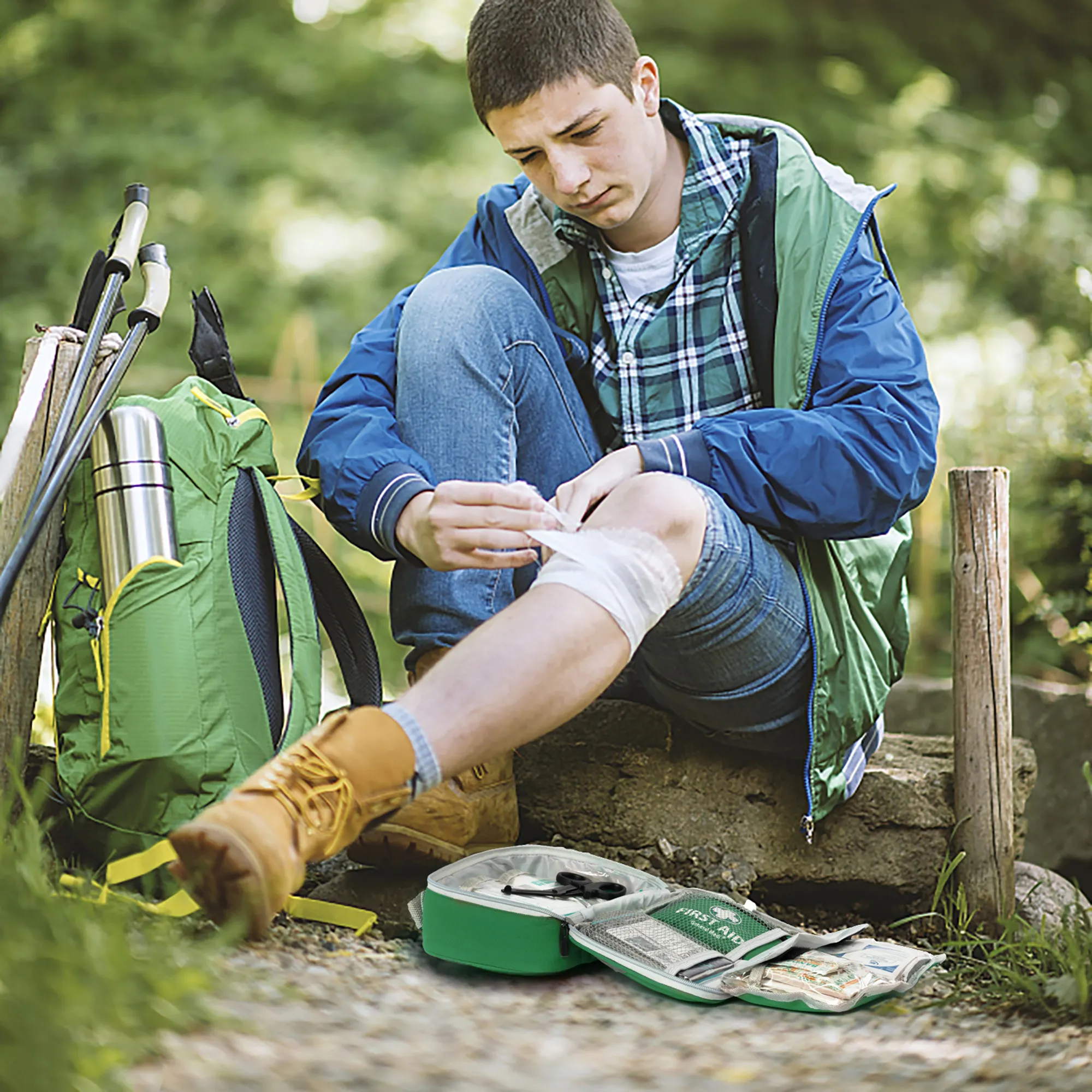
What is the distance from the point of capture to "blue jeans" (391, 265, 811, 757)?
1.72 m

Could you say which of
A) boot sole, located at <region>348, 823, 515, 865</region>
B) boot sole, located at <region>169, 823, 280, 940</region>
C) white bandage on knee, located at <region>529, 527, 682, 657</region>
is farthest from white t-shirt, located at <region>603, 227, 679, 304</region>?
boot sole, located at <region>169, 823, 280, 940</region>

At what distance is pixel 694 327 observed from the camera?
6.57 ft

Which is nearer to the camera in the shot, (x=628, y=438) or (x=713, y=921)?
(x=713, y=921)

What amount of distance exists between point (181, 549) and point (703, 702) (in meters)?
0.79

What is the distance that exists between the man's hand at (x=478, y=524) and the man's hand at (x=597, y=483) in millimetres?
44

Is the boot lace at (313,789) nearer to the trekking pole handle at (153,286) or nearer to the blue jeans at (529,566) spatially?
the blue jeans at (529,566)

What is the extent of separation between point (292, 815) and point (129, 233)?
1.01 meters

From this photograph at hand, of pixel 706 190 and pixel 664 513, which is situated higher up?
pixel 706 190

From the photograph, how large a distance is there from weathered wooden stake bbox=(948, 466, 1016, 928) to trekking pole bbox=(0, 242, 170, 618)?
4.21ft

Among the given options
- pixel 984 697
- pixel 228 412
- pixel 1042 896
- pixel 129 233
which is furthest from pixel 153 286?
pixel 1042 896

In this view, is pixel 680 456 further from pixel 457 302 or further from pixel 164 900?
pixel 164 900

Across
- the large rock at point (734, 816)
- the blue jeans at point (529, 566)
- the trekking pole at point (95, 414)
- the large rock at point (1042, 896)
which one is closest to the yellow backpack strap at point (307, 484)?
the blue jeans at point (529, 566)

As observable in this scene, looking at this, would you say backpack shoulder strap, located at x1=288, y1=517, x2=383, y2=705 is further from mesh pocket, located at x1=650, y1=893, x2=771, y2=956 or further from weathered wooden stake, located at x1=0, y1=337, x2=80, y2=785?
mesh pocket, located at x1=650, y1=893, x2=771, y2=956

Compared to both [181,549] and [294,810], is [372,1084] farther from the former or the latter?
[181,549]
